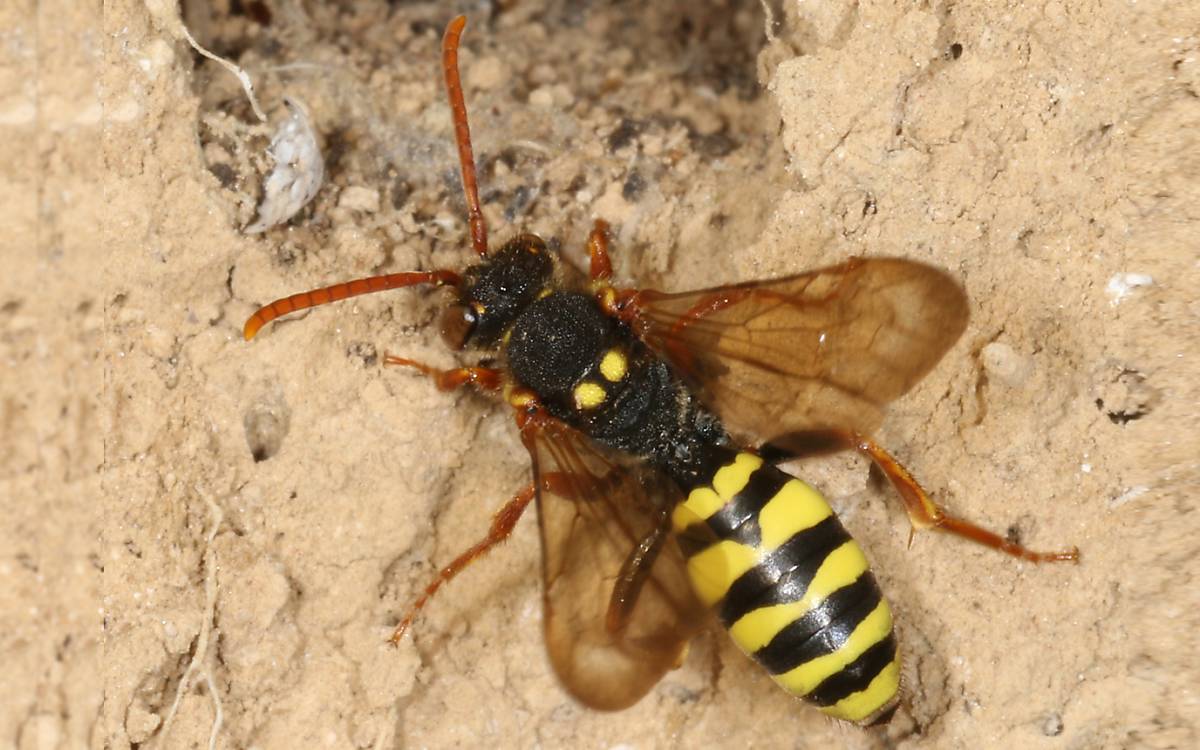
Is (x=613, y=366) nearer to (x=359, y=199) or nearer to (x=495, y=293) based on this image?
(x=495, y=293)

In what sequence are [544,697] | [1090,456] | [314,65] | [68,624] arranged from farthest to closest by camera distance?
[314,65] < [544,697] < [1090,456] < [68,624]

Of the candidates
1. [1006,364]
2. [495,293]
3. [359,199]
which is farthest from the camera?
[359,199]

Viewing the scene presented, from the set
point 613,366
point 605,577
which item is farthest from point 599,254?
point 605,577

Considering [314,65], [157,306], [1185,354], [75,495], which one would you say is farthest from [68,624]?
[1185,354]

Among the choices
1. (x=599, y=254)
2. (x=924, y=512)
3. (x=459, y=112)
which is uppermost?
(x=459, y=112)

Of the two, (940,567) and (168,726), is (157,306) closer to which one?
(168,726)

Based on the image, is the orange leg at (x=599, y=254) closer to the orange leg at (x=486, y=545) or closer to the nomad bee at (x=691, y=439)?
the nomad bee at (x=691, y=439)

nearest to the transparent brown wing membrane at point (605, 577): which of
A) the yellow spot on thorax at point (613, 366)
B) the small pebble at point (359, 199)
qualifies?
the yellow spot on thorax at point (613, 366)
